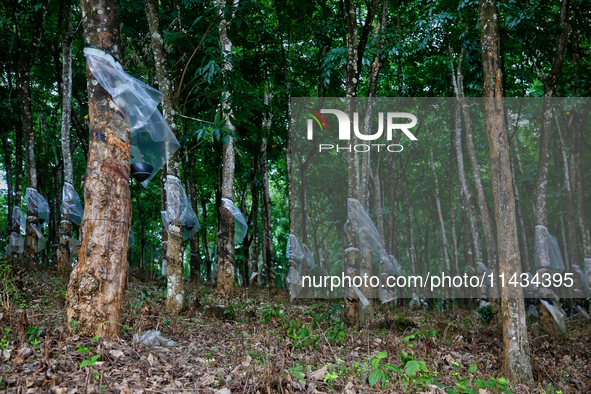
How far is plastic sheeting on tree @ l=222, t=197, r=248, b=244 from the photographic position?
32.8ft

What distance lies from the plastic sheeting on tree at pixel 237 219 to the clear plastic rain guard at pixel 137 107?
4.98m

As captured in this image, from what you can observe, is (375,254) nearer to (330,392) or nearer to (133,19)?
(330,392)

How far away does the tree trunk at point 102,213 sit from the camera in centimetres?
400

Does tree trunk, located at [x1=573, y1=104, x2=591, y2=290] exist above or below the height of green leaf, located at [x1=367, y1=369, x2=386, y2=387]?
above

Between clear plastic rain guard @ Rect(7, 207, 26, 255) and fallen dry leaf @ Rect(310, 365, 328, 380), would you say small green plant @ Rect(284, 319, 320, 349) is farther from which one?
clear plastic rain guard @ Rect(7, 207, 26, 255)

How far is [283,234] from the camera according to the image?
28.4 m

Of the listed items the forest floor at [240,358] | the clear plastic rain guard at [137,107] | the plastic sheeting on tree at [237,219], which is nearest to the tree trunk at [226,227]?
the plastic sheeting on tree at [237,219]

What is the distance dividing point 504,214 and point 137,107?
4691 millimetres

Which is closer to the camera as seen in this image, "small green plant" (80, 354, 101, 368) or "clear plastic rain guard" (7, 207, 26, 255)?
"small green plant" (80, 354, 101, 368)

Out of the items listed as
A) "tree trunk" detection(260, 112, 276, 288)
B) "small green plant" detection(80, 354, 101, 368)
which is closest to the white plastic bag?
"small green plant" detection(80, 354, 101, 368)

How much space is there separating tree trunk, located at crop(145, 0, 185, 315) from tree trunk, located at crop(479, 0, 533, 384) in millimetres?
4659

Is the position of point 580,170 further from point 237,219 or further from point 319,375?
point 319,375

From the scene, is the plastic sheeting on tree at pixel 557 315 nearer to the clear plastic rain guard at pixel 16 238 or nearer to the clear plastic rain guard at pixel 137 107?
the clear plastic rain guard at pixel 137 107

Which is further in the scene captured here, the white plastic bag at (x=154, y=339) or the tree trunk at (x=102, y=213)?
the white plastic bag at (x=154, y=339)
